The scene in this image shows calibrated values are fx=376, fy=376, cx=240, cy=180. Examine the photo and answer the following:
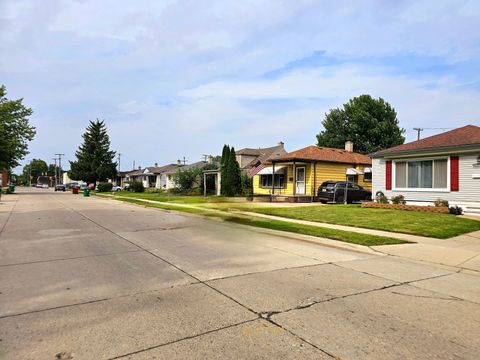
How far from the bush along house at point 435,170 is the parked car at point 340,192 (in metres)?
3.58

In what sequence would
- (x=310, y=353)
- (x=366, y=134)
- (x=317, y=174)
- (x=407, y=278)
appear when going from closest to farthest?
(x=310, y=353)
(x=407, y=278)
(x=317, y=174)
(x=366, y=134)

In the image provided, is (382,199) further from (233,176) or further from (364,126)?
(364,126)

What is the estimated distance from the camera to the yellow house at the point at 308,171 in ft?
96.5

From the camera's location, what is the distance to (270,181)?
34.2 metres

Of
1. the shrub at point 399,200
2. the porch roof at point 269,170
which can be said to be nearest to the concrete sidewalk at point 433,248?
the shrub at point 399,200

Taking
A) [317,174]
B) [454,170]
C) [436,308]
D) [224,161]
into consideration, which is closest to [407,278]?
[436,308]

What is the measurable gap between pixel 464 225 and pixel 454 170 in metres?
5.26

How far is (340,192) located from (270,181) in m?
9.61

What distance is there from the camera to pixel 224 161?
1458 inches

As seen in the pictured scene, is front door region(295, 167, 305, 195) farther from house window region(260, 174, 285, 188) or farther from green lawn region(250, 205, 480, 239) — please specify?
green lawn region(250, 205, 480, 239)

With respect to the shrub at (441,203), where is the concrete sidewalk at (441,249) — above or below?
below

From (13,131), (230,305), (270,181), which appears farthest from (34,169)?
(230,305)

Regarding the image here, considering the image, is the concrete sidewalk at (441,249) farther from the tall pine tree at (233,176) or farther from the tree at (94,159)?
the tree at (94,159)

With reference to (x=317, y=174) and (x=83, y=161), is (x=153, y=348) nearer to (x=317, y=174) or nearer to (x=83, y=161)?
(x=317, y=174)
